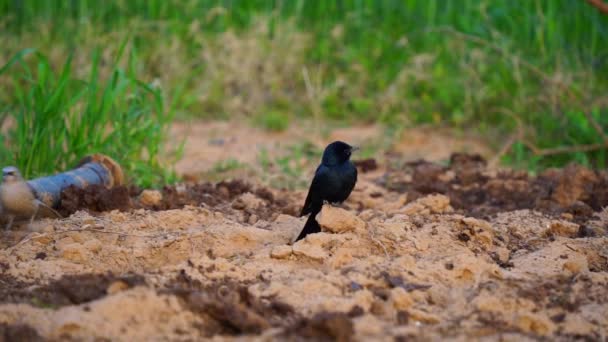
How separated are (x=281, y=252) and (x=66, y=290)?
0.90 metres

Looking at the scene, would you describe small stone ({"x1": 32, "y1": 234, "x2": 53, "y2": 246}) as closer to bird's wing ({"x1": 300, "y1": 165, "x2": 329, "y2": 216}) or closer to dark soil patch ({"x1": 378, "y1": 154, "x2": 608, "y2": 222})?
bird's wing ({"x1": 300, "y1": 165, "x2": 329, "y2": 216})

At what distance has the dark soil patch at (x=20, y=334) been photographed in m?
2.83

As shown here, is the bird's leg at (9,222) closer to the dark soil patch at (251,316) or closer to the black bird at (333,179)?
the dark soil patch at (251,316)

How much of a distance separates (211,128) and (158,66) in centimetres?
90

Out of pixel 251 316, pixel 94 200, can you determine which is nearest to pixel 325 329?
pixel 251 316

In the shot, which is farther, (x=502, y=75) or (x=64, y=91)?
(x=502, y=75)

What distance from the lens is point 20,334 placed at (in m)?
2.84

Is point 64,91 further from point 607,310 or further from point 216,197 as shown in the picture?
point 607,310

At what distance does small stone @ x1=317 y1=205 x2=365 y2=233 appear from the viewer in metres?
3.88

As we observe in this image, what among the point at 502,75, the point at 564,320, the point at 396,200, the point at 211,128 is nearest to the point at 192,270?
the point at 564,320

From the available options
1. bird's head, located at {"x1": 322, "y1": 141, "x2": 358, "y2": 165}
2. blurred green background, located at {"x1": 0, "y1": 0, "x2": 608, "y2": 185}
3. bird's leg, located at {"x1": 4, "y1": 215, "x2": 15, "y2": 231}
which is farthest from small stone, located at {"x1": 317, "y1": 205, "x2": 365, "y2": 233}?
blurred green background, located at {"x1": 0, "y1": 0, "x2": 608, "y2": 185}

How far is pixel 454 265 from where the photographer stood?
357cm

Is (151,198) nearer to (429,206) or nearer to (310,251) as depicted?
(310,251)

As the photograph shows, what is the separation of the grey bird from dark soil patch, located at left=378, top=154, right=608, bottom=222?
2.13 meters
